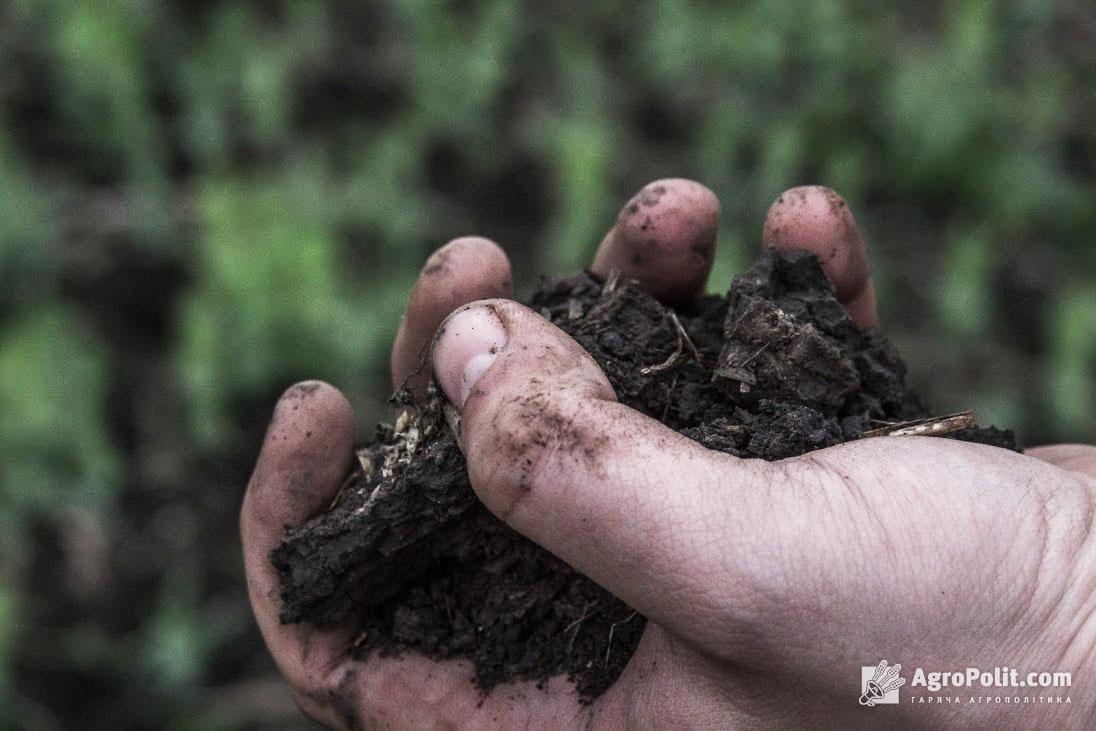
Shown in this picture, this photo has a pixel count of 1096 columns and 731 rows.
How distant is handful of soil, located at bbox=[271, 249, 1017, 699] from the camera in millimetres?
1674

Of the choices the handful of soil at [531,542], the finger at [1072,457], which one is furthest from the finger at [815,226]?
the finger at [1072,457]

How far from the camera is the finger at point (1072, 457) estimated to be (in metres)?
1.87

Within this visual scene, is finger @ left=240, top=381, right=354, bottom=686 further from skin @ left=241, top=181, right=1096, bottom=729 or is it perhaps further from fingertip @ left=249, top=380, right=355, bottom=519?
skin @ left=241, top=181, right=1096, bottom=729

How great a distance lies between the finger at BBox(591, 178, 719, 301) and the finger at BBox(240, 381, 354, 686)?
0.75 meters

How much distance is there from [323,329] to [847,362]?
6.98ft

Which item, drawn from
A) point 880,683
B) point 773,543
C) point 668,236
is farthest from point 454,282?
point 880,683

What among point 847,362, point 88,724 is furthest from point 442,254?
point 88,724

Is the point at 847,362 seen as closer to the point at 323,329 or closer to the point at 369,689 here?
the point at 369,689

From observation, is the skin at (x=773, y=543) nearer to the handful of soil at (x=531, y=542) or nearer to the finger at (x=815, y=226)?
the handful of soil at (x=531, y=542)

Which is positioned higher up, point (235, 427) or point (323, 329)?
point (323, 329)

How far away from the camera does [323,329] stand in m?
3.32

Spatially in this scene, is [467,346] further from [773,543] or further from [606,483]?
[773,543]

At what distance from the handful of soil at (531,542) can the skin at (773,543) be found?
134mm

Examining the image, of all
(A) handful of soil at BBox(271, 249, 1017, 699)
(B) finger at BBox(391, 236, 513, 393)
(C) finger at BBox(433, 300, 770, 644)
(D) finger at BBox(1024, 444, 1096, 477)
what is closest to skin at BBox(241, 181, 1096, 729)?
(C) finger at BBox(433, 300, 770, 644)
